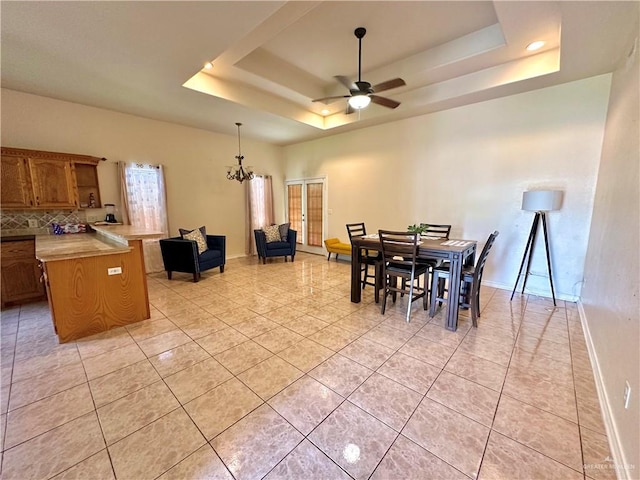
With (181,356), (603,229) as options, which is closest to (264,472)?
(181,356)

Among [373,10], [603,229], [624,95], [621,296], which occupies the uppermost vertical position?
[373,10]

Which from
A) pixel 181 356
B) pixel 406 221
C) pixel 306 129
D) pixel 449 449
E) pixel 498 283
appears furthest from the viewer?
pixel 306 129

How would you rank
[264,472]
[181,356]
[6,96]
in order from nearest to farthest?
[264,472] < [181,356] < [6,96]

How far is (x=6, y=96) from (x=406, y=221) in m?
6.46

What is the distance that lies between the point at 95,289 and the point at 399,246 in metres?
3.32

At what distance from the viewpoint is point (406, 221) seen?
5.06 meters

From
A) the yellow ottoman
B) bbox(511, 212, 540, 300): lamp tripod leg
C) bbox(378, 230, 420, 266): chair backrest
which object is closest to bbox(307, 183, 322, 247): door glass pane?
the yellow ottoman

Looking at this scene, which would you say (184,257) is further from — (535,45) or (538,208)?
(535,45)

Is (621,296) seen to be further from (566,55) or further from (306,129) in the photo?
(306,129)

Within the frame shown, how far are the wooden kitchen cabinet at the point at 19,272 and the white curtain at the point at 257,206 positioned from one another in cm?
371

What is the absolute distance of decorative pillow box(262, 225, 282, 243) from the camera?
5.92 meters

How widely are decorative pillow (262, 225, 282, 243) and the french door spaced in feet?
3.83

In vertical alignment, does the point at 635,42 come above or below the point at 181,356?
above

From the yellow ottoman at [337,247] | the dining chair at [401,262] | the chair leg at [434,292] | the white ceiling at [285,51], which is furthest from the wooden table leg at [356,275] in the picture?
the white ceiling at [285,51]
